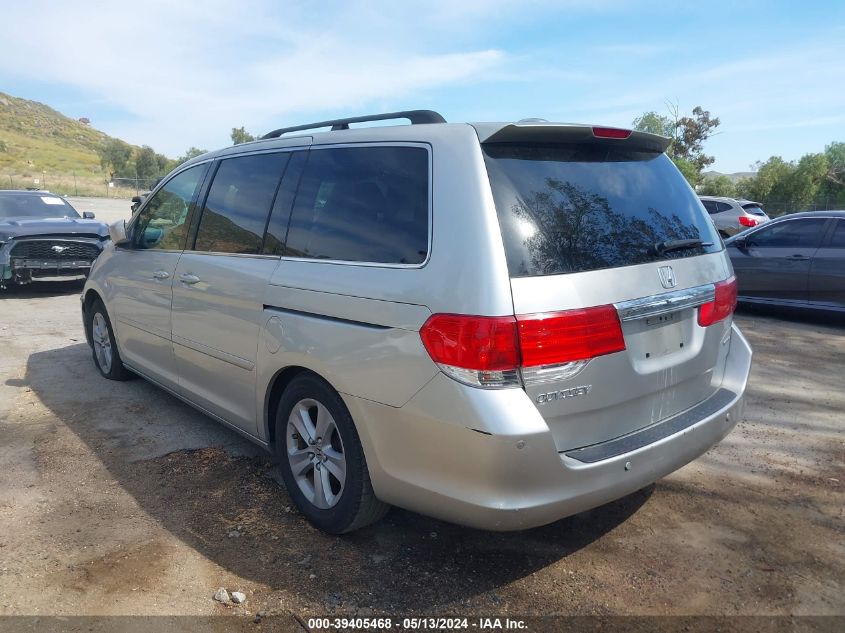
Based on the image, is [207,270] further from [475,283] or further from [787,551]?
[787,551]

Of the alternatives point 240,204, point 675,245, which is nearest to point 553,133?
point 675,245

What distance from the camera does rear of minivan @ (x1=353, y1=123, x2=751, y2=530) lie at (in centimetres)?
242

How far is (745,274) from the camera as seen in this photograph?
30.8 ft

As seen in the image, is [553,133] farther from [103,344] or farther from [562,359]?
[103,344]

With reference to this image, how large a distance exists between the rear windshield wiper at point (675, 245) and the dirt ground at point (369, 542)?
140cm

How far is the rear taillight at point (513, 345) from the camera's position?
94.6 inches

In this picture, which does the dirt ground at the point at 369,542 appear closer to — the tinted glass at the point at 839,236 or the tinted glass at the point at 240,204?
the tinted glass at the point at 240,204

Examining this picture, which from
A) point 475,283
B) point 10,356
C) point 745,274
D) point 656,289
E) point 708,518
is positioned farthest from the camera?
point 745,274

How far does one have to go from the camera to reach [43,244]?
9906 millimetres

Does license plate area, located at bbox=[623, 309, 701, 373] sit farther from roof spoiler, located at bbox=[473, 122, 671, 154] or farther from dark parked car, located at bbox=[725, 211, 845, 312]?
dark parked car, located at bbox=[725, 211, 845, 312]

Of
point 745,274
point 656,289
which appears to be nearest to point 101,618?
point 656,289

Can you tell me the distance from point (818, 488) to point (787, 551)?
0.87m

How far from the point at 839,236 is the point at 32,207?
1230cm

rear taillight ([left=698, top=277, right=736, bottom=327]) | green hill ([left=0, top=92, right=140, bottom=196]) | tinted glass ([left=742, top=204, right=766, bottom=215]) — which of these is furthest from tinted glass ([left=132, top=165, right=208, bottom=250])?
green hill ([left=0, top=92, right=140, bottom=196])
